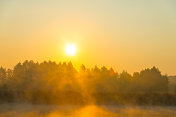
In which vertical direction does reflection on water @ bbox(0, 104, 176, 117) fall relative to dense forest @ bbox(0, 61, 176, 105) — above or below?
below

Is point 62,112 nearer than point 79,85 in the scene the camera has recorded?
Yes

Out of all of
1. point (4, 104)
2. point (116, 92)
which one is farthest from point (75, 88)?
point (4, 104)

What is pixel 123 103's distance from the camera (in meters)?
38.7

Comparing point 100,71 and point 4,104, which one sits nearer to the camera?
point 4,104

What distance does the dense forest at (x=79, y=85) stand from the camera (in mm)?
36969

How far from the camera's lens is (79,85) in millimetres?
42625

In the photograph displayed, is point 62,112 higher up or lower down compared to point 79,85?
lower down

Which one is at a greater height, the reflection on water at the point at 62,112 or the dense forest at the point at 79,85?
the dense forest at the point at 79,85

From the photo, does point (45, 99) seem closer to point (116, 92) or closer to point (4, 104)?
point (4, 104)

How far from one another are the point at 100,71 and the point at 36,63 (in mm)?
8651

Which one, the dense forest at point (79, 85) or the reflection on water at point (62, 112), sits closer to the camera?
the reflection on water at point (62, 112)

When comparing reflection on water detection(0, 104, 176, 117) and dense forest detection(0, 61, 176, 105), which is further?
dense forest detection(0, 61, 176, 105)

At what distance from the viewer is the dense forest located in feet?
121

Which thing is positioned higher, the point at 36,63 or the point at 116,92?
the point at 36,63
